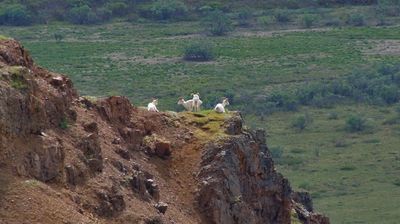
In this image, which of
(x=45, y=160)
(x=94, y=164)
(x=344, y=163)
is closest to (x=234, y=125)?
(x=94, y=164)

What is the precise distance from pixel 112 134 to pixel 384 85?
102821 millimetres

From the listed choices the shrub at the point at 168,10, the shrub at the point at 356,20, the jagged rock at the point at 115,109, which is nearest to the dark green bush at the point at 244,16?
the shrub at the point at 168,10

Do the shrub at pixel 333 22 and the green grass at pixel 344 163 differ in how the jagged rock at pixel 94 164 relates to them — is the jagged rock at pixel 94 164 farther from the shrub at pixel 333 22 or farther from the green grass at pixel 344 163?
the shrub at pixel 333 22

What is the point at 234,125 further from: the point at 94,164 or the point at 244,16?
the point at 244,16

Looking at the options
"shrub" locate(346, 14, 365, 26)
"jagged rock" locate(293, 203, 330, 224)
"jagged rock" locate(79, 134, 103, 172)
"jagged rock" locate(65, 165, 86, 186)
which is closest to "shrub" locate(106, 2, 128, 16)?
"shrub" locate(346, 14, 365, 26)

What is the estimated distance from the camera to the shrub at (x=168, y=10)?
515 feet

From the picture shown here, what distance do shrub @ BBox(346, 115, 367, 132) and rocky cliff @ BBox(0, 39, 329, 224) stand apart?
7368cm

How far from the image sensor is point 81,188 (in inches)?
1120

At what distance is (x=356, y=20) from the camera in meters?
158

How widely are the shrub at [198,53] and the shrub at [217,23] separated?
37.1ft

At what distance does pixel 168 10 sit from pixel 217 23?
4.50m

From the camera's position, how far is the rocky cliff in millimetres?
26656

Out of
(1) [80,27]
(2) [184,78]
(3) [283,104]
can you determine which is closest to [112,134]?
(3) [283,104]

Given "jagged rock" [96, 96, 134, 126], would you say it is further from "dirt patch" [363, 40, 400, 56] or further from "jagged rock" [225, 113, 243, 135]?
"dirt patch" [363, 40, 400, 56]
